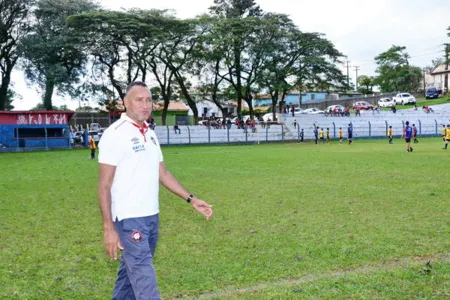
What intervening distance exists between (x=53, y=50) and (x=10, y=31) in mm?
5131

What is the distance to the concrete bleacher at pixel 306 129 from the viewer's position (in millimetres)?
51750

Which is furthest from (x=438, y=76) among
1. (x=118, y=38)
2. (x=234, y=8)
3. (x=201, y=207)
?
(x=201, y=207)

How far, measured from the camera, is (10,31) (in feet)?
169

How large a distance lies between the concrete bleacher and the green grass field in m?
36.7

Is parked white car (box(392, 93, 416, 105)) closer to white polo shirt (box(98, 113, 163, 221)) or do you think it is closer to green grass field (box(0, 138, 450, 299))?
green grass field (box(0, 138, 450, 299))

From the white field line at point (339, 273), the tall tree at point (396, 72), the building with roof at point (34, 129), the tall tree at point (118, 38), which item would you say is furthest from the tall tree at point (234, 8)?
the white field line at point (339, 273)

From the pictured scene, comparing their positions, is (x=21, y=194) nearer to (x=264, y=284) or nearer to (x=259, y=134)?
(x=264, y=284)

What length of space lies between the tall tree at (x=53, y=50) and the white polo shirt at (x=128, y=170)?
46782mm

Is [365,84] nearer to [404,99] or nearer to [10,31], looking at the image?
[404,99]

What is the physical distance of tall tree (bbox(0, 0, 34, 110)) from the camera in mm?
49844

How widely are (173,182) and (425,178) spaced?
12.5 meters

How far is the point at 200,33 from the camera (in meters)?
53.0

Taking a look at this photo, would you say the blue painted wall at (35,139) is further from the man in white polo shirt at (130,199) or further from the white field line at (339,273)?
the man in white polo shirt at (130,199)

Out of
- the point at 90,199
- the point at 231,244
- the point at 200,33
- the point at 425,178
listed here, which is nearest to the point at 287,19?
the point at 200,33
